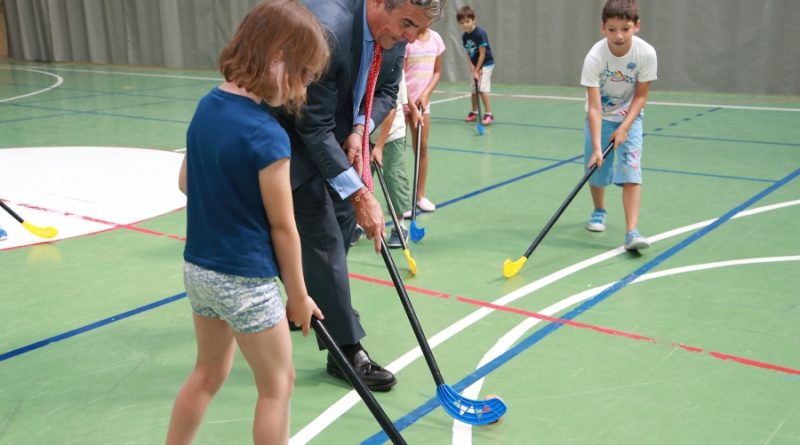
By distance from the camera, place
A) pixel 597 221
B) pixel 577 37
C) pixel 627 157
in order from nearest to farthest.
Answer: pixel 627 157 < pixel 597 221 < pixel 577 37

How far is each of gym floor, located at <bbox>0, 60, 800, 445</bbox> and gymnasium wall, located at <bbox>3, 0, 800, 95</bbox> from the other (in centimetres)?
346

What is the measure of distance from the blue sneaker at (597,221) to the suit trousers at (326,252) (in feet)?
6.82

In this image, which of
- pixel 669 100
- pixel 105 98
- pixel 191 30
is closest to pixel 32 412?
pixel 669 100

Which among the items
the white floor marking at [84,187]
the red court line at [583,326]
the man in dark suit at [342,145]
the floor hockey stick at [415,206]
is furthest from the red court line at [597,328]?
the white floor marking at [84,187]

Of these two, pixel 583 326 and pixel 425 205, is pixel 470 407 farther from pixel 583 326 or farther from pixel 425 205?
pixel 425 205

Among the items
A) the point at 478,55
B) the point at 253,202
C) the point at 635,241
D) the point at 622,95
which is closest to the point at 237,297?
the point at 253,202

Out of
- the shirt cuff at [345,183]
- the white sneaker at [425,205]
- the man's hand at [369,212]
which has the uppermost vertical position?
the shirt cuff at [345,183]

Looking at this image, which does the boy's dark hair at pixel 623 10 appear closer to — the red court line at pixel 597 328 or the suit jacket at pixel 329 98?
the red court line at pixel 597 328

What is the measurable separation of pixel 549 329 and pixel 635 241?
1.04 meters

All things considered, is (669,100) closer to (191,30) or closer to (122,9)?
(191,30)

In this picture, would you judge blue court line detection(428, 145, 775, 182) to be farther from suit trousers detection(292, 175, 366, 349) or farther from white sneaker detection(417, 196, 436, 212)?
suit trousers detection(292, 175, 366, 349)

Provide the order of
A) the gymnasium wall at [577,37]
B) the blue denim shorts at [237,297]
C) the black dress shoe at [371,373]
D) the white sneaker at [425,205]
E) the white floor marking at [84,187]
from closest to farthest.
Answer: the blue denim shorts at [237,297], the black dress shoe at [371,373], the white floor marking at [84,187], the white sneaker at [425,205], the gymnasium wall at [577,37]

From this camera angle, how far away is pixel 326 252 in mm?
2609

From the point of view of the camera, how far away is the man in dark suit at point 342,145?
2.29 metres
